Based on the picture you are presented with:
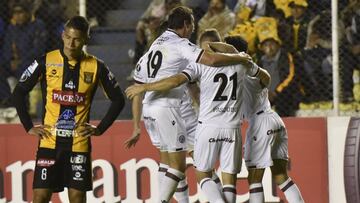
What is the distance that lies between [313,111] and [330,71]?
48 cm

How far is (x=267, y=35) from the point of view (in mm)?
12320

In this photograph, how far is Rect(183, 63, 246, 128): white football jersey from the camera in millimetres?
9453

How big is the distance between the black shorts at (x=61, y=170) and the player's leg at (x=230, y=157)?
1.38m

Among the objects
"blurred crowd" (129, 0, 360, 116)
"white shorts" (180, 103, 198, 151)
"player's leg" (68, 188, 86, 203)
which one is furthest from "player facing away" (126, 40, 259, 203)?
"blurred crowd" (129, 0, 360, 116)

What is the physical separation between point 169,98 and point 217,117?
78cm

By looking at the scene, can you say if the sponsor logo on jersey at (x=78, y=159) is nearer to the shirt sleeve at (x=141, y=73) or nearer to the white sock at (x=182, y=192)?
the shirt sleeve at (x=141, y=73)

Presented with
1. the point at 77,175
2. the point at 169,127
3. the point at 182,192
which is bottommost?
the point at 182,192

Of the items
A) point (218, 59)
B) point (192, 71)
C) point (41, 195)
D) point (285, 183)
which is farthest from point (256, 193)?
point (41, 195)

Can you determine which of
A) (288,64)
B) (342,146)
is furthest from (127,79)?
(342,146)

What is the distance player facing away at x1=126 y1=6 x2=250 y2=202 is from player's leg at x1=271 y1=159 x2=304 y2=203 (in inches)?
33.9

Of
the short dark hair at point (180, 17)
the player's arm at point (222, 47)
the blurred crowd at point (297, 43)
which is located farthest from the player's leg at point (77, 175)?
the blurred crowd at point (297, 43)

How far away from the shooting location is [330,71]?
39.3 ft

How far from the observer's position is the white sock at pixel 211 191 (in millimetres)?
9586

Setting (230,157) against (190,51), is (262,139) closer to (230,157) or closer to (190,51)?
(230,157)
